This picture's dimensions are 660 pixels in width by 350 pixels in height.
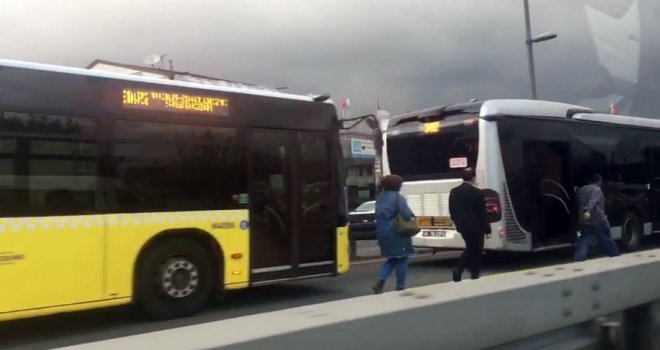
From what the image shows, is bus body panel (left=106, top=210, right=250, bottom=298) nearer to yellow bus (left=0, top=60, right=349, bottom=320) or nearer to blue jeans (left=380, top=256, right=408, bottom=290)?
yellow bus (left=0, top=60, right=349, bottom=320)

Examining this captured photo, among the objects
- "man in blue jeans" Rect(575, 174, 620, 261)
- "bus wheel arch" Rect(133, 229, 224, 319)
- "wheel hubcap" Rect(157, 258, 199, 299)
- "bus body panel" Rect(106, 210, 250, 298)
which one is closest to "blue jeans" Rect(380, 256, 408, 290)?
"bus body panel" Rect(106, 210, 250, 298)

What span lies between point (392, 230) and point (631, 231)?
844cm

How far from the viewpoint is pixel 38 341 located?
670 cm

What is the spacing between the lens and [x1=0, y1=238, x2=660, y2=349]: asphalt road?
691 cm

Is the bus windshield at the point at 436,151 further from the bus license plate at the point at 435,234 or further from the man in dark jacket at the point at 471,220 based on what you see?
the man in dark jacket at the point at 471,220

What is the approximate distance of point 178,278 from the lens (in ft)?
25.1

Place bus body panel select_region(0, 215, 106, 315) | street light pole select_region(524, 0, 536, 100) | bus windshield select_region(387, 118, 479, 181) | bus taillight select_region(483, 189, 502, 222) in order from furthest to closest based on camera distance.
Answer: street light pole select_region(524, 0, 536, 100), bus windshield select_region(387, 118, 479, 181), bus taillight select_region(483, 189, 502, 222), bus body panel select_region(0, 215, 106, 315)

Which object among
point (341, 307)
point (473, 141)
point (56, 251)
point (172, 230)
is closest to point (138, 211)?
point (172, 230)

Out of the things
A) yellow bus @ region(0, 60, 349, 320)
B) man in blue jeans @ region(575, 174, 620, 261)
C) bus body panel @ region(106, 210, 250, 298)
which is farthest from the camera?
man in blue jeans @ region(575, 174, 620, 261)

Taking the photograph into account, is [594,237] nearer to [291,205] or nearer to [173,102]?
[291,205]

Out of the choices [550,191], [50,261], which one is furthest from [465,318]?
[550,191]

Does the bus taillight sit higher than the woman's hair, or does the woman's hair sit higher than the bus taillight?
the woman's hair

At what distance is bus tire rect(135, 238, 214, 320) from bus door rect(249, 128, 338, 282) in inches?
28.4

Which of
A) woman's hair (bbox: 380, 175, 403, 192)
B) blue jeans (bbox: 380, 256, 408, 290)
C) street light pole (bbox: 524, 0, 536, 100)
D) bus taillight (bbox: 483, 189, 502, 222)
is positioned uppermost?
street light pole (bbox: 524, 0, 536, 100)
